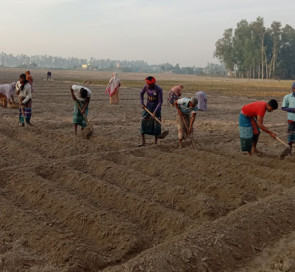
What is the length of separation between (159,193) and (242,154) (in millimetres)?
2545

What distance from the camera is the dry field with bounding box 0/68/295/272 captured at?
3.25 m

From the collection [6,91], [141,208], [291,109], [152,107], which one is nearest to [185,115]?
[152,107]

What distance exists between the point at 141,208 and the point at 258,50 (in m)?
69.4

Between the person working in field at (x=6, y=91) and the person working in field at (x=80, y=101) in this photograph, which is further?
the person working in field at (x=6, y=91)

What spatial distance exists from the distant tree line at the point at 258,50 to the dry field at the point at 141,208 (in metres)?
64.4

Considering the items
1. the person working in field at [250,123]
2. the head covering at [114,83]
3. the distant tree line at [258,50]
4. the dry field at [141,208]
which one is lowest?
the dry field at [141,208]

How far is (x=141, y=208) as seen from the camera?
434cm

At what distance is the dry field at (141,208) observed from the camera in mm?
3252

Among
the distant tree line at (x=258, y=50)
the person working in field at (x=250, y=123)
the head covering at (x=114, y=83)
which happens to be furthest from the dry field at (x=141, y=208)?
the distant tree line at (x=258, y=50)

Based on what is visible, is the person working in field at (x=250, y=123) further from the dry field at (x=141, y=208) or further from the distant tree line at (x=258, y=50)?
the distant tree line at (x=258, y=50)

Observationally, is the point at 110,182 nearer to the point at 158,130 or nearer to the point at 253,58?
the point at 158,130

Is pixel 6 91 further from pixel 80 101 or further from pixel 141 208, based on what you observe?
pixel 141 208

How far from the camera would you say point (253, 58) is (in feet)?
228

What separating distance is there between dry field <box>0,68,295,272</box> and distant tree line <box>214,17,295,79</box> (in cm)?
6436
